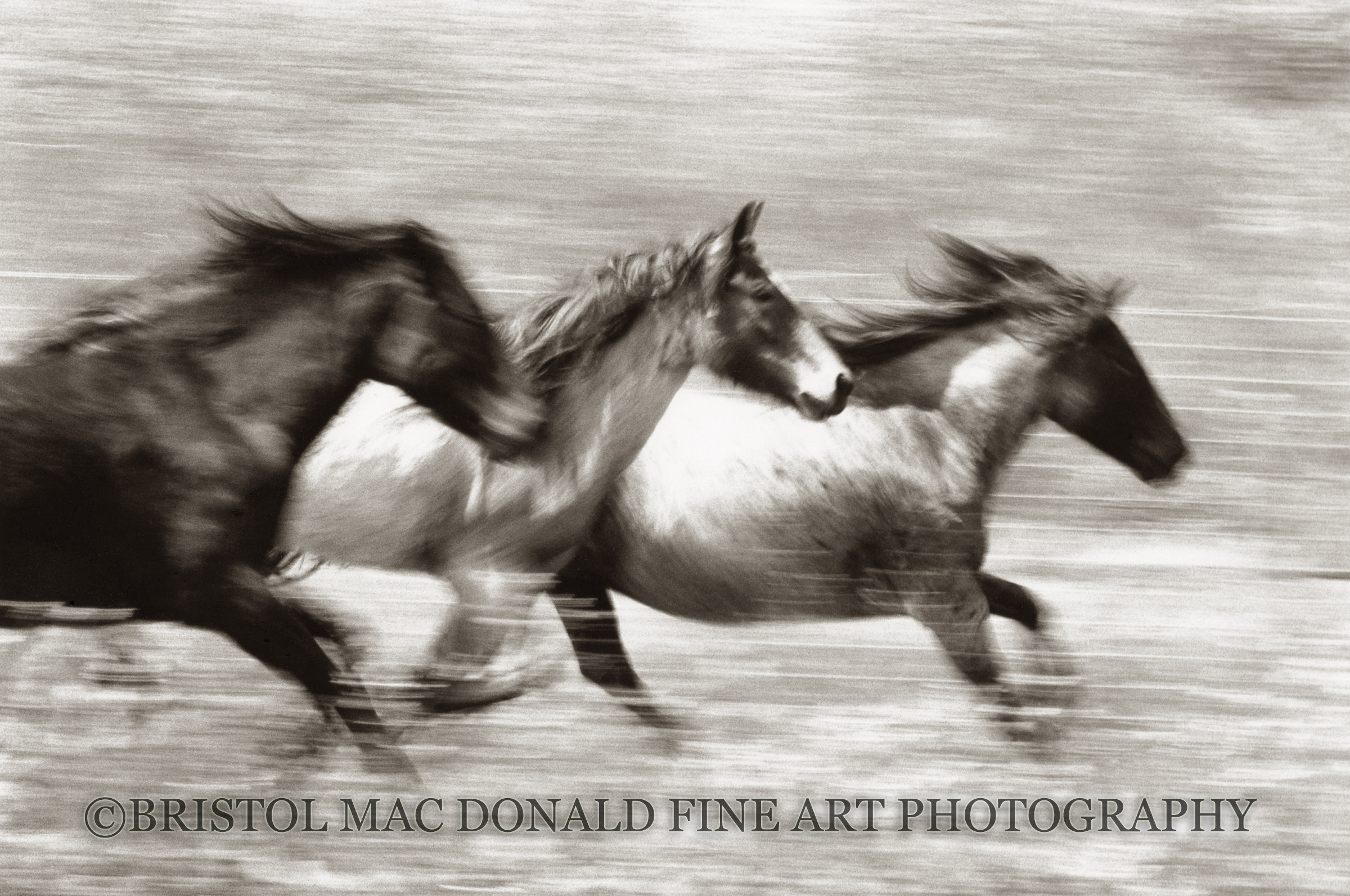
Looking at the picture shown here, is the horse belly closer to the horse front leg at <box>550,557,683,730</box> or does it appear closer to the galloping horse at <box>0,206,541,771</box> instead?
the horse front leg at <box>550,557,683,730</box>

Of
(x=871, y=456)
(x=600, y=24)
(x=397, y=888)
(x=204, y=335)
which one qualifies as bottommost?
(x=397, y=888)

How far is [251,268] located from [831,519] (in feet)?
4.15

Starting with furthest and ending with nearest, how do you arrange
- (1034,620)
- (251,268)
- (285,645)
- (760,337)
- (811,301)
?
(811,301), (1034,620), (760,337), (251,268), (285,645)

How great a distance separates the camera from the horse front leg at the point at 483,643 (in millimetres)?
3033

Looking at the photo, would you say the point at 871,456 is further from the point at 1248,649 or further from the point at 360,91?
the point at 360,91

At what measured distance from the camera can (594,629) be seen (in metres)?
3.24

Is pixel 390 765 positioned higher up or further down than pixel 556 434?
further down

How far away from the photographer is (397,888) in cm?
270

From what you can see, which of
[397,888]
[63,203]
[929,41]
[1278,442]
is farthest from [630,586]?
[929,41]

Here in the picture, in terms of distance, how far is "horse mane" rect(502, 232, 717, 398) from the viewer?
3156 millimetres

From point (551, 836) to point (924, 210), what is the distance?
2315mm

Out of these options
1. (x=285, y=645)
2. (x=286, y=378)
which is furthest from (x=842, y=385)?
(x=285, y=645)

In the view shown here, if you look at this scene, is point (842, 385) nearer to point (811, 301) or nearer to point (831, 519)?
point (831, 519)

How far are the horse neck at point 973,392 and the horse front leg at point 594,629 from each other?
696 mm
